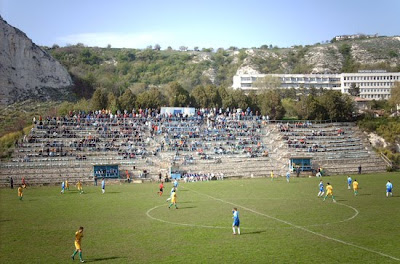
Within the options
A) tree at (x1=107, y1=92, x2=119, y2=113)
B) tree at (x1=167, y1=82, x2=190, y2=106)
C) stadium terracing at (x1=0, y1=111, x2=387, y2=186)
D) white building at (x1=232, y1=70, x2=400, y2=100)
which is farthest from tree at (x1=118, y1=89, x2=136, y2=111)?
white building at (x1=232, y1=70, x2=400, y2=100)

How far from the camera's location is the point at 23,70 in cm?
10069

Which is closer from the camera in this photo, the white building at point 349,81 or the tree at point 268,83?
the tree at point 268,83

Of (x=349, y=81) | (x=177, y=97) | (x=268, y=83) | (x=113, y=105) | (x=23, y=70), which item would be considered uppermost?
(x=349, y=81)

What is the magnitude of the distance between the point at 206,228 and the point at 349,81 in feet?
451

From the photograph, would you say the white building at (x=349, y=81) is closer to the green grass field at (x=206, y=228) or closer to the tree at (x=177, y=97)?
the tree at (x=177, y=97)

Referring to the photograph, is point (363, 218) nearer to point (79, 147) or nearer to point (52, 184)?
point (52, 184)

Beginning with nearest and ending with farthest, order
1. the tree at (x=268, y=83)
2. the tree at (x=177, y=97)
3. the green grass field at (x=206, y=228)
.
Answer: the green grass field at (x=206, y=228), the tree at (x=177, y=97), the tree at (x=268, y=83)

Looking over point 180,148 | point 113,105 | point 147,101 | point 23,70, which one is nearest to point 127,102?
point 113,105

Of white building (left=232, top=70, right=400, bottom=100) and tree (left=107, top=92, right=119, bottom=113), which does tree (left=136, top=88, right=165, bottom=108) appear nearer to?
tree (left=107, top=92, right=119, bottom=113)

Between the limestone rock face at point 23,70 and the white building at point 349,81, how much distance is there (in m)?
67.1

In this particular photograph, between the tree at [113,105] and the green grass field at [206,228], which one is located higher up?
the tree at [113,105]

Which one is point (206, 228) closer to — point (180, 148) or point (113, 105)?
point (180, 148)

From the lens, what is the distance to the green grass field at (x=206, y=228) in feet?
64.7

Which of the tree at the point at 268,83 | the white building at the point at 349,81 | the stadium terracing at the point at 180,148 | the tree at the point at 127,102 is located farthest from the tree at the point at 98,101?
the white building at the point at 349,81
